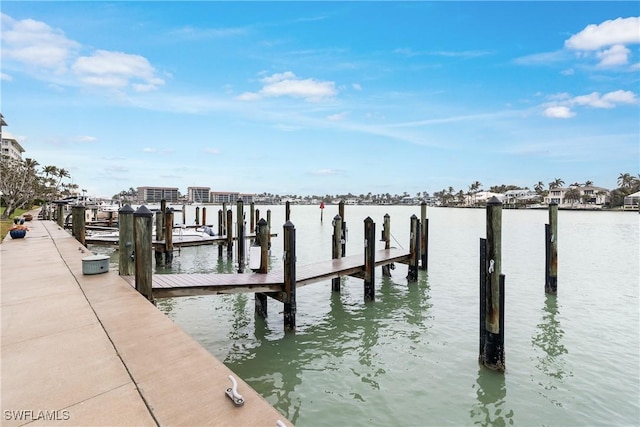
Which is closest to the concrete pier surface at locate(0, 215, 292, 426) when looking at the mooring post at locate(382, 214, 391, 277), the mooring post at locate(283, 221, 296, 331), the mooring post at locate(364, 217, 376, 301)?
the mooring post at locate(283, 221, 296, 331)

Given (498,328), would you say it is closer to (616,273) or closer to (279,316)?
(279,316)

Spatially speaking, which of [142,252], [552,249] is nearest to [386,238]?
[552,249]

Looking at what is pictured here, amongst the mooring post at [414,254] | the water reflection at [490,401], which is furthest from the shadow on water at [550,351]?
the mooring post at [414,254]

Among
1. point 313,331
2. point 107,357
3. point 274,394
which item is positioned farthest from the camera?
point 313,331

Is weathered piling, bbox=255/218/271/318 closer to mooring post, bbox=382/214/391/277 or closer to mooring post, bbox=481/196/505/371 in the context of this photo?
mooring post, bbox=481/196/505/371

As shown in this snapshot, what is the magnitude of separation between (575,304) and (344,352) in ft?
29.5

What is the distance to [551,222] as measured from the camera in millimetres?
12406

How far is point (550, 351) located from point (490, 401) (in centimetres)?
322

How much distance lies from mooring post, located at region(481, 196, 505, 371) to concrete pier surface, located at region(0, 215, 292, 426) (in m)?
5.45

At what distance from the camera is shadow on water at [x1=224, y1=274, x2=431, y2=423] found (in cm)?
612

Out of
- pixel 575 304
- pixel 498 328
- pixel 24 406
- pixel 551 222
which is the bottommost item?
pixel 575 304

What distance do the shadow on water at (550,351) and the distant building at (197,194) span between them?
542 ft

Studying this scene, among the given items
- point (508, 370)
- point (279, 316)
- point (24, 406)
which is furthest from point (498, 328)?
point (24, 406)

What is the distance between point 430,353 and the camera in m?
7.73
